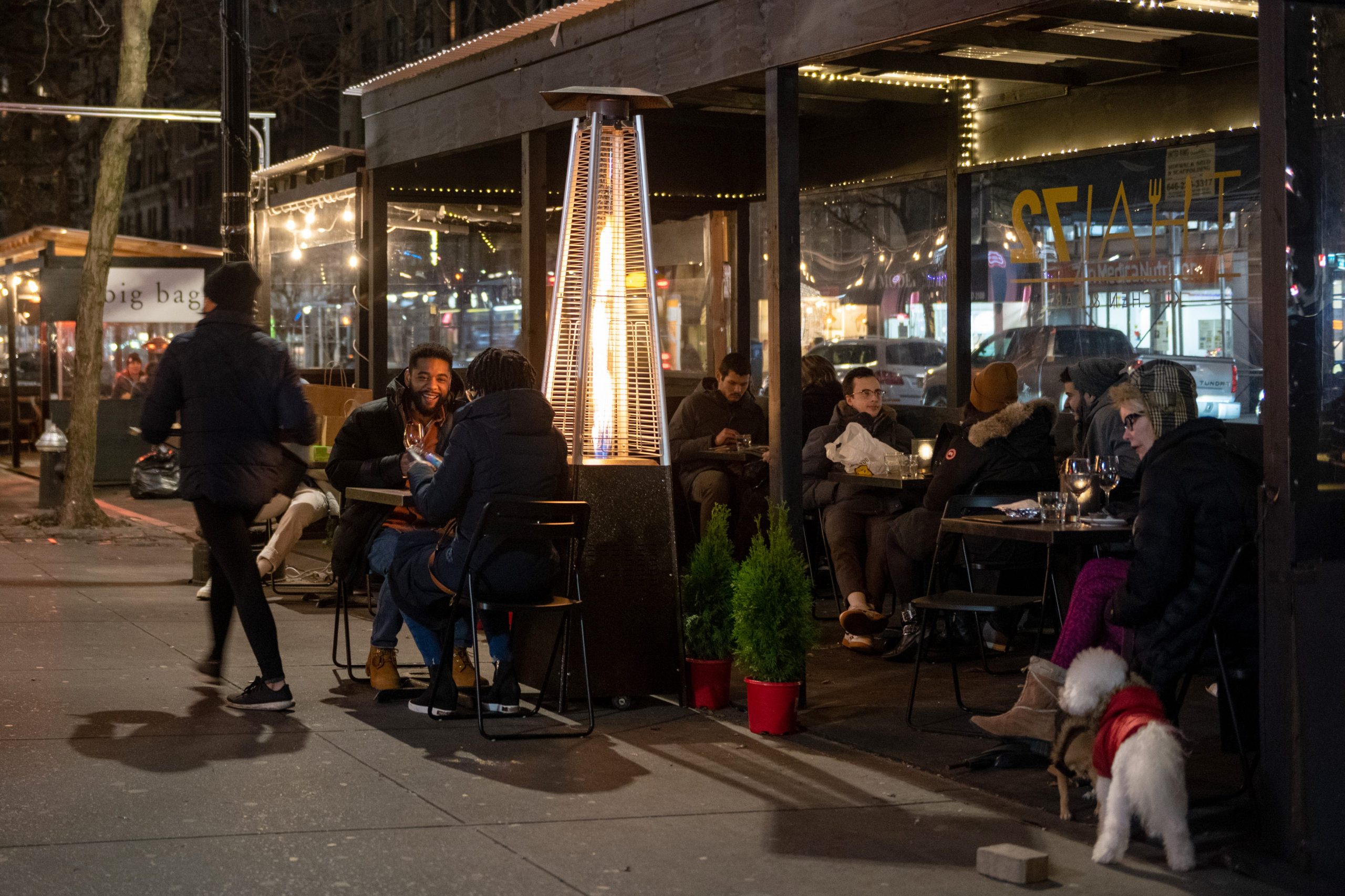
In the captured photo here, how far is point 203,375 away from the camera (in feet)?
21.8

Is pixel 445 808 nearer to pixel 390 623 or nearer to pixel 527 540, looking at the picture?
pixel 527 540

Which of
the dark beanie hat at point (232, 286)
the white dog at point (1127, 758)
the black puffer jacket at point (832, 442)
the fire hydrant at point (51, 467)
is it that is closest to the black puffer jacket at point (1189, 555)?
the white dog at point (1127, 758)

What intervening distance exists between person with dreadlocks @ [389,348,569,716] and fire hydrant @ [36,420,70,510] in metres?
10.3

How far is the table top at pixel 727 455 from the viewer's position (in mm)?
9664

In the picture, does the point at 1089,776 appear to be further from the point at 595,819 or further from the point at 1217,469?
the point at 595,819

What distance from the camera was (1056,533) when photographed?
5.90m

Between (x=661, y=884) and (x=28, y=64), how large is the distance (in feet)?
85.5

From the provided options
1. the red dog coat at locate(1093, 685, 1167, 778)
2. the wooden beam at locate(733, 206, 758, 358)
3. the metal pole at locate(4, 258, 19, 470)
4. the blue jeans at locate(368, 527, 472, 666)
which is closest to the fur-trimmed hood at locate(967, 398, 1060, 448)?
the blue jeans at locate(368, 527, 472, 666)

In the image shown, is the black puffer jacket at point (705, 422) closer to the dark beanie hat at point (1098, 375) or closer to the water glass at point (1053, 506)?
the dark beanie hat at point (1098, 375)

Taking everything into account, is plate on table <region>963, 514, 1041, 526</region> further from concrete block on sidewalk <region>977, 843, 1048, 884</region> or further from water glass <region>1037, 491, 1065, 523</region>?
concrete block on sidewalk <region>977, 843, 1048, 884</region>

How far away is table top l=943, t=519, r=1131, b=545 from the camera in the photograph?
592cm

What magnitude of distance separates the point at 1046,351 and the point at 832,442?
229 centimetres

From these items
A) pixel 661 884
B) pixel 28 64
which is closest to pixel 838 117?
pixel 661 884

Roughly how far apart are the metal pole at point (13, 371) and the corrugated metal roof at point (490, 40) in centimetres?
1130
